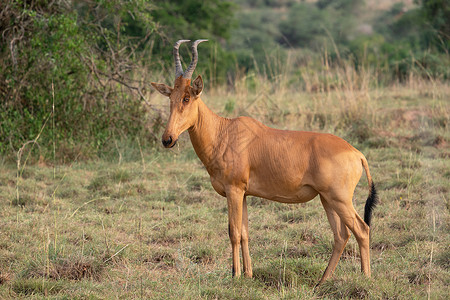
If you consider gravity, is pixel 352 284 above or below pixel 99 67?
Answer: below

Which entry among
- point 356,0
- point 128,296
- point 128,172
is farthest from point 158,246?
point 356,0

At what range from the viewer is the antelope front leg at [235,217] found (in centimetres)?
507

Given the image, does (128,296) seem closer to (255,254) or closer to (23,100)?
(255,254)

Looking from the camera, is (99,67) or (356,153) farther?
(99,67)

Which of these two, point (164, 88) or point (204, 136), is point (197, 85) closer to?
point (164, 88)

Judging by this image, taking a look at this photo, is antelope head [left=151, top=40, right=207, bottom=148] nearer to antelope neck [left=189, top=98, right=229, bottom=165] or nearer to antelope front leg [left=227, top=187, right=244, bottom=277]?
antelope neck [left=189, top=98, right=229, bottom=165]

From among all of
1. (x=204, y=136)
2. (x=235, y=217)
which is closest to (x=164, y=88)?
(x=204, y=136)

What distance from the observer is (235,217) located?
5102 millimetres

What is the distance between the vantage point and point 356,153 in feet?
16.8

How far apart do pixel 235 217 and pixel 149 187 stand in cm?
369

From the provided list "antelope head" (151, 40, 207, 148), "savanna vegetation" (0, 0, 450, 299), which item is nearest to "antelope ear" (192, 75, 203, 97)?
"antelope head" (151, 40, 207, 148)

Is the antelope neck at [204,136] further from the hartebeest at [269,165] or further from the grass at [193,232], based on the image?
the grass at [193,232]

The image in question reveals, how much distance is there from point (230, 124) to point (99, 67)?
549 centimetres

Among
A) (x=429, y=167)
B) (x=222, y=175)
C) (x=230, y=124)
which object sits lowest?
(x=429, y=167)
